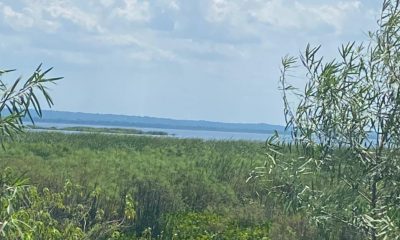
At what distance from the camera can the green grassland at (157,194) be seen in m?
12.0

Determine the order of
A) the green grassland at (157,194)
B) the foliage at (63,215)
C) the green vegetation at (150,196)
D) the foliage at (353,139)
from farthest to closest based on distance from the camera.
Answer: the green grassland at (157,194)
the green vegetation at (150,196)
the foliage at (63,215)
the foliage at (353,139)

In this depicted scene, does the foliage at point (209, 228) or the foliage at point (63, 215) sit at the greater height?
the foliage at point (63, 215)

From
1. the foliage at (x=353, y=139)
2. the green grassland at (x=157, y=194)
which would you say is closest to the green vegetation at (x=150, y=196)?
the green grassland at (x=157, y=194)

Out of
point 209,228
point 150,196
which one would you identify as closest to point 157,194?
point 150,196

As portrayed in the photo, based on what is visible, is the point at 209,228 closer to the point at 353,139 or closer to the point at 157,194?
the point at 157,194

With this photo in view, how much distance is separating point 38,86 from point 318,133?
6.53ft

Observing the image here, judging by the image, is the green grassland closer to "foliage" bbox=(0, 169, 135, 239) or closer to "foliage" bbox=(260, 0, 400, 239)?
"foliage" bbox=(0, 169, 135, 239)

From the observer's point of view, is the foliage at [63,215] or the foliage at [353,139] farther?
the foliage at [63,215]

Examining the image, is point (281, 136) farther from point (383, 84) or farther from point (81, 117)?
point (81, 117)

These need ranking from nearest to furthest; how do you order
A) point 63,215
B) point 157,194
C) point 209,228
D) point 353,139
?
point 353,139, point 63,215, point 209,228, point 157,194

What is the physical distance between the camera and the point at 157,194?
15359 millimetres

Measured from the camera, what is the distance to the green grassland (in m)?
12.0

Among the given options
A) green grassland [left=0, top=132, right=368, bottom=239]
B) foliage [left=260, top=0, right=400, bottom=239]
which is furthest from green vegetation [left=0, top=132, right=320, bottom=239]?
foliage [left=260, top=0, right=400, bottom=239]

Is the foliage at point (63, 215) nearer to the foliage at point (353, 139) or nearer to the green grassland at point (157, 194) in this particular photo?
the green grassland at point (157, 194)
